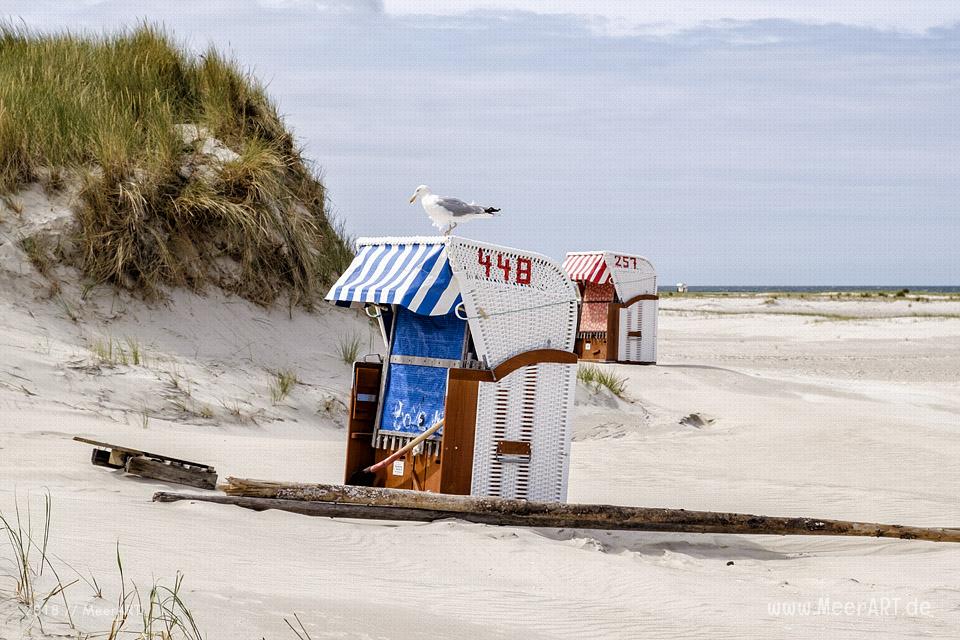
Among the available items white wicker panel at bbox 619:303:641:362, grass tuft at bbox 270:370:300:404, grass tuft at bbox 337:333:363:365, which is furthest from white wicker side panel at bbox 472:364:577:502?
white wicker panel at bbox 619:303:641:362

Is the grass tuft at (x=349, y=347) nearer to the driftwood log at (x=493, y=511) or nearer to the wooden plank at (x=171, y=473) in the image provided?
the wooden plank at (x=171, y=473)

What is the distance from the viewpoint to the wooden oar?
7375mm

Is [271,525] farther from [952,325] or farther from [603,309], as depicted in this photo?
[952,325]

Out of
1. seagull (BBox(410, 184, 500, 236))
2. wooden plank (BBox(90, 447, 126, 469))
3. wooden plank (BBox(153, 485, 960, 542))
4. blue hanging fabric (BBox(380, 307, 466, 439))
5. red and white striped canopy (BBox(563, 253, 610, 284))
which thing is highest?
red and white striped canopy (BBox(563, 253, 610, 284))

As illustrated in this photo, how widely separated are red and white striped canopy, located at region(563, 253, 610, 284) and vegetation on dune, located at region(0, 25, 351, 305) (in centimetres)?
683

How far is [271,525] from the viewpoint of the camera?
19.9 feet

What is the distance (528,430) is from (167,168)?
289 inches

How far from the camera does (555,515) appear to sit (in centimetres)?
676

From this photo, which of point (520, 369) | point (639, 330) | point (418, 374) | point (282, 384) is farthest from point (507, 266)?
point (639, 330)

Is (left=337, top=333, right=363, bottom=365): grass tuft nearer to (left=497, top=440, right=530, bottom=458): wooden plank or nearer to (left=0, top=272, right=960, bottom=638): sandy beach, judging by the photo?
(left=0, top=272, right=960, bottom=638): sandy beach

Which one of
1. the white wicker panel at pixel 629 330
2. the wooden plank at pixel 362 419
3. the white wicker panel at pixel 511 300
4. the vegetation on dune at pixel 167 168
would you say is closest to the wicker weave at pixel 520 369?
the white wicker panel at pixel 511 300

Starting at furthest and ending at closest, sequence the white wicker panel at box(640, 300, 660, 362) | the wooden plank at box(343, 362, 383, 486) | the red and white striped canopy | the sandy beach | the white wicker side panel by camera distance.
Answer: the white wicker panel at box(640, 300, 660, 362) < the red and white striped canopy < the wooden plank at box(343, 362, 383, 486) < the white wicker side panel < the sandy beach

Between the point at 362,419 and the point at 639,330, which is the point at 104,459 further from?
the point at 639,330

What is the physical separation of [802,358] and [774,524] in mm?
20807
